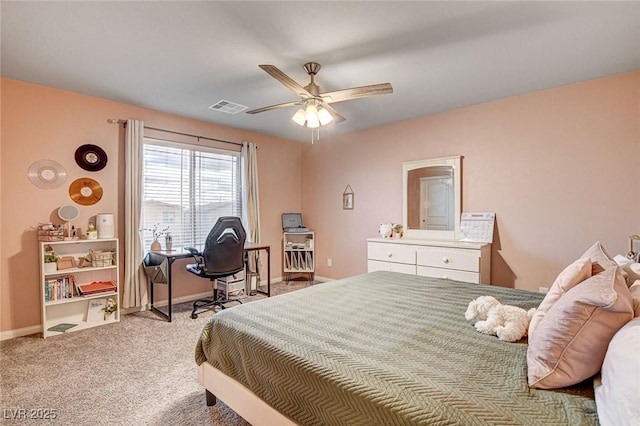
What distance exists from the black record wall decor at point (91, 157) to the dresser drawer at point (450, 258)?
12.6 ft

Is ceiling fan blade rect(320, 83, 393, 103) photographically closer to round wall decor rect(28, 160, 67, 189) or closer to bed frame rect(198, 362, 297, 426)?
bed frame rect(198, 362, 297, 426)

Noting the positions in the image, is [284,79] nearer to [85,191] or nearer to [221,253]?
[221,253]

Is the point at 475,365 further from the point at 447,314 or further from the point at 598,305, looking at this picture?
the point at 447,314

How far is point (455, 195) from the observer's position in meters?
3.82

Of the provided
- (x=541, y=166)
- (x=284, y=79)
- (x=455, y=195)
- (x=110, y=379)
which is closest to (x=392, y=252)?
(x=455, y=195)

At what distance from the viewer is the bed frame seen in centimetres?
142

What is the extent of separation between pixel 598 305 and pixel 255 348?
139 cm

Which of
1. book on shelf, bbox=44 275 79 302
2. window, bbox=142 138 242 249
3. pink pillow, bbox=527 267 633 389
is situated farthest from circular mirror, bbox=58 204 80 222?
pink pillow, bbox=527 267 633 389

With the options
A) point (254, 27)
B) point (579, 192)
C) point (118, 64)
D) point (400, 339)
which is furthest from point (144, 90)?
point (579, 192)

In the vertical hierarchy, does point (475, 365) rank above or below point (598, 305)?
below

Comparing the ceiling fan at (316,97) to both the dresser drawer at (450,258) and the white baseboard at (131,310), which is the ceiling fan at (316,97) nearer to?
the dresser drawer at (450,258)

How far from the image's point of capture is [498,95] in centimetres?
333

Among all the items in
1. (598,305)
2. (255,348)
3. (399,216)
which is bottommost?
(255,348)

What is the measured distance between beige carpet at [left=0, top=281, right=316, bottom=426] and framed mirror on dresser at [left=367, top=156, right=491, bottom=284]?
246cm
